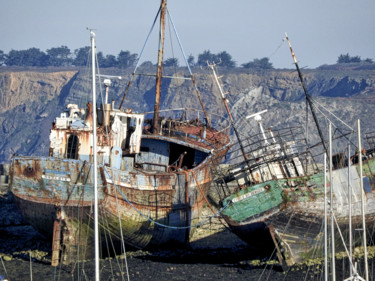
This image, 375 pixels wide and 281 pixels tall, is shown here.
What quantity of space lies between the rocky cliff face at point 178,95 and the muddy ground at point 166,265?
44522mm

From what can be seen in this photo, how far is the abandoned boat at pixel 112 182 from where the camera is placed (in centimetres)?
2750

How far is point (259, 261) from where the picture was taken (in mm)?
27797

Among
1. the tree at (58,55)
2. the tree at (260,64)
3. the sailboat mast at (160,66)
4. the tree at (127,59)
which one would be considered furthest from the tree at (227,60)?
the sailboat mast at (160,66)

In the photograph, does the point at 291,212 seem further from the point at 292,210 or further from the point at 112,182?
the point at 112,182

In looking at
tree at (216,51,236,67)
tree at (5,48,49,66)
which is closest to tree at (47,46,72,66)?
tree at (5,48,49,66)

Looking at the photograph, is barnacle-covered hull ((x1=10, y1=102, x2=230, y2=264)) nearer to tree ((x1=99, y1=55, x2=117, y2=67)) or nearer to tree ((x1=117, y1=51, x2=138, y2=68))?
tree ((x1=117, y1=51, x2=138, y2=68))

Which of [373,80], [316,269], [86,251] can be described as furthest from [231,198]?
[373,80]

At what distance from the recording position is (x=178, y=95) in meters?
88.4

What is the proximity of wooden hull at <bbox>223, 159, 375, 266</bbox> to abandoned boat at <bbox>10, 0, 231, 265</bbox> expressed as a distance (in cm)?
283

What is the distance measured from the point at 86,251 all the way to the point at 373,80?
69593 millimetres

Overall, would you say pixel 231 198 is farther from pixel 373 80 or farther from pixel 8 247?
pixel 373 80

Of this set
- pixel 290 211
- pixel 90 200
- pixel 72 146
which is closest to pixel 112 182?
pixel 90 200

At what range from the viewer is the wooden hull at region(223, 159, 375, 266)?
88.7 ft

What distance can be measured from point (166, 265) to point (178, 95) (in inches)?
2433
